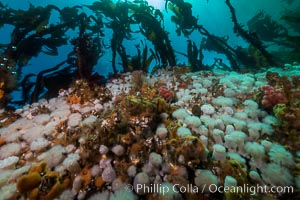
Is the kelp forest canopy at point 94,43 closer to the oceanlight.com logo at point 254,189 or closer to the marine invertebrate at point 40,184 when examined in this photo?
the marine invertebrate at point 40,184

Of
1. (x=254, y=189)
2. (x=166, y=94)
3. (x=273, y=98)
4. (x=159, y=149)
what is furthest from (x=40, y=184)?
(x=273, y=98)

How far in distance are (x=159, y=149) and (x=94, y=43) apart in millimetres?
5605

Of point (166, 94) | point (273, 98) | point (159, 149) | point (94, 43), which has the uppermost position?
point (94, 43)

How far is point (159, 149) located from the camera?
11.2 ft

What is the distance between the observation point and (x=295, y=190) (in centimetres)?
278

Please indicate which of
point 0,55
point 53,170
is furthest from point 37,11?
point 53,170

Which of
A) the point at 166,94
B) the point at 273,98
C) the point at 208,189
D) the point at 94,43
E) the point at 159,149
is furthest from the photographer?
the point at 94,43

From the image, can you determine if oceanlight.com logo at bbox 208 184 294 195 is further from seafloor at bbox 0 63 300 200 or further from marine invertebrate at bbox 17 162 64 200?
marine invertebrate at bbox 17 162 64 200

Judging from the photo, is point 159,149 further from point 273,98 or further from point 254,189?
point 273,98

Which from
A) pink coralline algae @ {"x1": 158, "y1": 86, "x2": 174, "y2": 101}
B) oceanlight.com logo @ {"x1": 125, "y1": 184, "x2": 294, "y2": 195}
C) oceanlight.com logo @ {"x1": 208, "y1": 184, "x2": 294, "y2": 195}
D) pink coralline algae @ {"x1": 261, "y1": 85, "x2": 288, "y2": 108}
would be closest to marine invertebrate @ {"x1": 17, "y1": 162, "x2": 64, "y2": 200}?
oceanlight.com logo @ {"x1": 125, "y1": 184, "x2": 294, "y2": 195}

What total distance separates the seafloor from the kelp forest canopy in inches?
74.7

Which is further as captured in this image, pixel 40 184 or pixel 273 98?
pixel 273 98

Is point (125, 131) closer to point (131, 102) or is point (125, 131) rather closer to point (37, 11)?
point (131, 102)

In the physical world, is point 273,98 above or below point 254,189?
above
